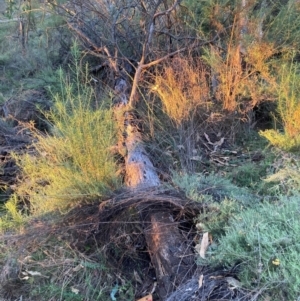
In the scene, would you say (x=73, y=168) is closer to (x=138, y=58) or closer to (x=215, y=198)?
(x=215, y=198)

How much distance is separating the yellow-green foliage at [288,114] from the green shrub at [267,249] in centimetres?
114

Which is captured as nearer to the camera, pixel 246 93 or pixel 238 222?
pixel 238 222

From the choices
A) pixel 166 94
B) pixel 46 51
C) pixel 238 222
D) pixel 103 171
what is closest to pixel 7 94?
pixel 46 51

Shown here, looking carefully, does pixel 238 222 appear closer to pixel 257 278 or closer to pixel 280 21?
pixel 257 278

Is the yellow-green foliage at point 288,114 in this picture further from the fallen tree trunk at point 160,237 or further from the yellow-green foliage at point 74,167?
the yellow-green foliage at point 74,167

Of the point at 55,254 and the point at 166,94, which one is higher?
the point at 166,94

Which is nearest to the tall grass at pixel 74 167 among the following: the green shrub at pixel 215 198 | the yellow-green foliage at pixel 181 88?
the green shrub at pixel 215 198

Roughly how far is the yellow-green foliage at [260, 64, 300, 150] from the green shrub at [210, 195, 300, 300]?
3.73 feet

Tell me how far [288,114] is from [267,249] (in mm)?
1917

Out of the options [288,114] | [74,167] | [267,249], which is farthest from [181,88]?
[267,249]

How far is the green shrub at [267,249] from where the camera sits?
1.92m

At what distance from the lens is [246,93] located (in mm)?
4352

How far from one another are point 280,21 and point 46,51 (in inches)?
141

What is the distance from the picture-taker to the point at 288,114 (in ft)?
12.0
